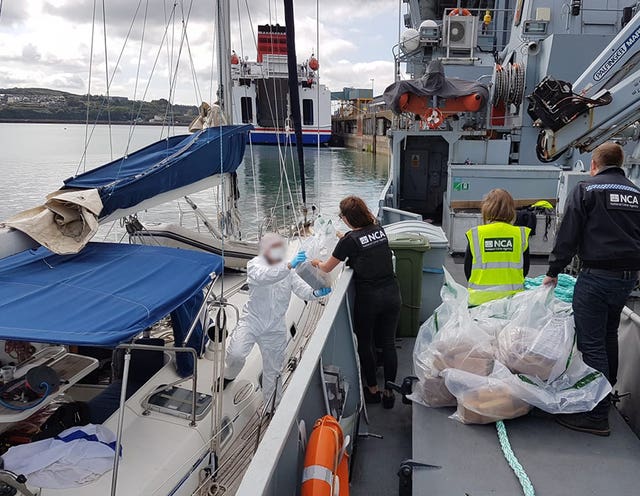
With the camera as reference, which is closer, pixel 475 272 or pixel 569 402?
pixel 569 402

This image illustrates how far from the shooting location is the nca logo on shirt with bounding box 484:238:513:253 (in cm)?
325

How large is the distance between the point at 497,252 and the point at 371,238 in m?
0.83

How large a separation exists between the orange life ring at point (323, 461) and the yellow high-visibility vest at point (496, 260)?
5.61ft

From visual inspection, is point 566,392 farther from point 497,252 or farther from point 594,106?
point 594,106

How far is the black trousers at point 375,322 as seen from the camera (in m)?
3.35

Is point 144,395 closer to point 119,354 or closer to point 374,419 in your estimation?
point 119,354

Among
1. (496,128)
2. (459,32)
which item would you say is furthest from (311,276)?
(459,32)

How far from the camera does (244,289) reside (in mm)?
5918

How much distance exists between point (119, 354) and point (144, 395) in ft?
1.71

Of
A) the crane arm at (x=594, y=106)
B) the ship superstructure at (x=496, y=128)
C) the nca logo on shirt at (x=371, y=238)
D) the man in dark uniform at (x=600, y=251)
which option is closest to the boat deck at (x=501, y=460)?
the man in dark uniform at (x=600, y=251)

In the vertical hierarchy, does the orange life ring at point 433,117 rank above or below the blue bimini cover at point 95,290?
above

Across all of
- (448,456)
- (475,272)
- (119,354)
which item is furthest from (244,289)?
(448,456)

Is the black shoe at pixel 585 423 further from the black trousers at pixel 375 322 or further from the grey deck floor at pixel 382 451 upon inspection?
the black trousers at pixel 375 322

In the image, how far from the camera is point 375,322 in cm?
348
